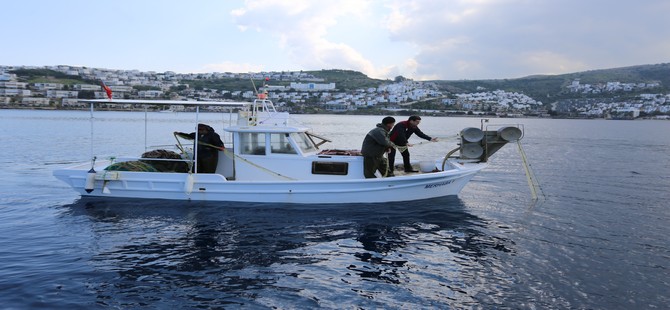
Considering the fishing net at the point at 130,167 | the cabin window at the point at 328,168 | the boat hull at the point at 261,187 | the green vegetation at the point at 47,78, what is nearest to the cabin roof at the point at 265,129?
the cabin window at the point at 328,168

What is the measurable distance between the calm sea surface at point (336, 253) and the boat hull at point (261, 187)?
28cm

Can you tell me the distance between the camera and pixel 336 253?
9.49 m

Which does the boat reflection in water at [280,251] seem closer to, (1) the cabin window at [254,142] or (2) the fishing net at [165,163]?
(2) the fishing net at [165,163]

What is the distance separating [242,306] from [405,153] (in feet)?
28.0

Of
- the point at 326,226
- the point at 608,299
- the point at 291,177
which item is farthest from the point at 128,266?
the point at 608,299

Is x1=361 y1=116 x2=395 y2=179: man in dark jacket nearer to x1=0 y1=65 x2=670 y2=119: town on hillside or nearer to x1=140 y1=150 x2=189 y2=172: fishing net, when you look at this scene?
x1=140 y1=150 x2=189 y2=172: fishing net

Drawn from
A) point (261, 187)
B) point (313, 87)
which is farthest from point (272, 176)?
point (313, 87)

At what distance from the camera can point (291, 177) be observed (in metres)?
13.2

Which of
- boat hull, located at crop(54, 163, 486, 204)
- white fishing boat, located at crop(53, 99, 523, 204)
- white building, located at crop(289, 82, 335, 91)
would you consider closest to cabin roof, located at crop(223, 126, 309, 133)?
white fishing boat, located at crop(53, 99, 523, 204)

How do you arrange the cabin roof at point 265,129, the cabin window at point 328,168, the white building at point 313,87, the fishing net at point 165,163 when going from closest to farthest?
the cabin roof at point 265,129
the cabin window at point 328,168
the fishing net at point 165,163
the white building at point 313,87

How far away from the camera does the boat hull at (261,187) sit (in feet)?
42.2

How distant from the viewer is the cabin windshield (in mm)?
13271

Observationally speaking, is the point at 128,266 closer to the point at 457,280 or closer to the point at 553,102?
the point at 457,280

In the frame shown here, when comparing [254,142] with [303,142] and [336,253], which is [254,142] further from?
[336,253]
